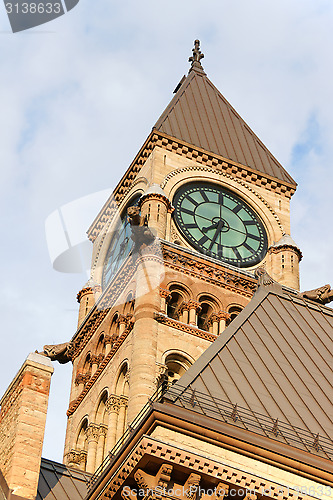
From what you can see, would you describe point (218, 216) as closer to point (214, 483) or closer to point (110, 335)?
point (110, 335)

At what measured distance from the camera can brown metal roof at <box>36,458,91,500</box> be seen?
31.0 meters

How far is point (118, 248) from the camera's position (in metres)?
52.4

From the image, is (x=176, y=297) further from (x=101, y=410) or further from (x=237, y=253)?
(x=101, y=410)

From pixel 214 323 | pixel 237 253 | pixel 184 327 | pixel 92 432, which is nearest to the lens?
pixel 92 432

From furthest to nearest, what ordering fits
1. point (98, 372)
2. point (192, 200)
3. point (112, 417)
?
1. point (192, 200)
2. point (98, 372)
3. point (112, 417)

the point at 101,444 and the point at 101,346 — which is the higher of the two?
the point at 101,346

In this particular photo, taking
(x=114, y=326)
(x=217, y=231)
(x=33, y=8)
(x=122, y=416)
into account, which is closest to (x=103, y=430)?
(x=122, y=416)

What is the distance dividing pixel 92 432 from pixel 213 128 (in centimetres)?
1659

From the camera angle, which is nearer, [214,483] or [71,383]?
[214,483]

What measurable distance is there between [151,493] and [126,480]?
0.76 meters

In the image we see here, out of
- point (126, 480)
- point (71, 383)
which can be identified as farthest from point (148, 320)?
point (126, 480)

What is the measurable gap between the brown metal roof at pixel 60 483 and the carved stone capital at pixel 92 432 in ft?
36.8

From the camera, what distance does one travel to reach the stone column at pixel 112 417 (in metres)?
43.2

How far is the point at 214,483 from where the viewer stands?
2523 cm
